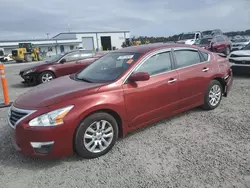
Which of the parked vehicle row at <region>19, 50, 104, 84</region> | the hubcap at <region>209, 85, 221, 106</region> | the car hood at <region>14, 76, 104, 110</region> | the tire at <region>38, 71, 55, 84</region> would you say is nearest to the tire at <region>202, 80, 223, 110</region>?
the hubcap at <region>209, 85, 221, 106</region>

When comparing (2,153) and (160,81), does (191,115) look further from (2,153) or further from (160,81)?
(2,153)

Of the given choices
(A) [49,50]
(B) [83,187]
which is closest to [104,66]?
(B) [83,187]

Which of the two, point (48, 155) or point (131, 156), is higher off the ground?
point (48, 155)

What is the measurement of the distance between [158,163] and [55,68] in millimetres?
7351

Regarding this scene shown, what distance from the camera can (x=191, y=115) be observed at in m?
4.59

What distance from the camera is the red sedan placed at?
112 inches

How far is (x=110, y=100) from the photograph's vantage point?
10.4 feet

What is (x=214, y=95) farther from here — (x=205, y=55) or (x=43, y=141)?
(x=43, y=141)

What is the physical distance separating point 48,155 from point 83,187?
2.24ft

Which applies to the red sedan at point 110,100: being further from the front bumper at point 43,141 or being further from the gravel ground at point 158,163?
the gravel ground at point 158,163

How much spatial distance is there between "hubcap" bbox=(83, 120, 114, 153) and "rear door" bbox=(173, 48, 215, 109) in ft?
5.22


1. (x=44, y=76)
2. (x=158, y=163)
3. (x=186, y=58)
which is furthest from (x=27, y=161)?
(x=44, y=76)

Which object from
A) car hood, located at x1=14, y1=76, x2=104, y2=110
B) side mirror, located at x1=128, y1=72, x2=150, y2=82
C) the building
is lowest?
car hood, located at x1=14, y1=76, x2=104, y2=110

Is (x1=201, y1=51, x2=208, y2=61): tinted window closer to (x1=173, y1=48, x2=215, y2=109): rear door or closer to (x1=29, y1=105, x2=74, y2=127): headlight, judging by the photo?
(x1=173, y1=48, x2=215, y2=109): rear door
